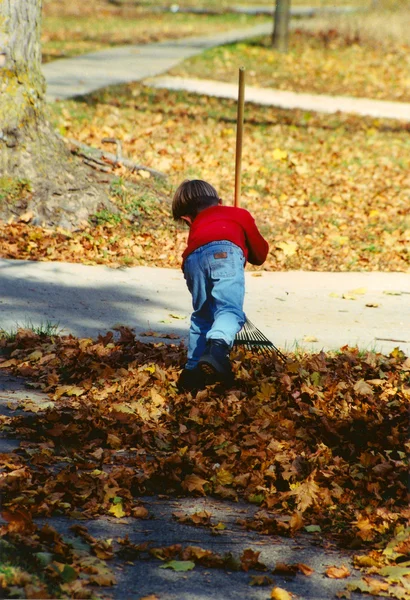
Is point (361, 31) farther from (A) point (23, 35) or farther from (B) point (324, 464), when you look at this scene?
(B) point (324, 464)

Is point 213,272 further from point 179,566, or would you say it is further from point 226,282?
point 179,566

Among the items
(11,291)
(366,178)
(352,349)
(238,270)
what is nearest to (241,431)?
(238,270)

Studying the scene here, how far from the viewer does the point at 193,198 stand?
481 centimetres

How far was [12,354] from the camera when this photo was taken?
5316 mm

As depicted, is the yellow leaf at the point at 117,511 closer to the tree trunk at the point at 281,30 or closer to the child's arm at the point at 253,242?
the child's arm at the point at 253,242

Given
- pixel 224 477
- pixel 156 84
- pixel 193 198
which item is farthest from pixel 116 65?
pixel 224 477

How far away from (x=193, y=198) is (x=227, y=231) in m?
0.31

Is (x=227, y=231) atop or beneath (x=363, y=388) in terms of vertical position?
atop

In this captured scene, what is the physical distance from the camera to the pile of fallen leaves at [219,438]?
360 centimetres

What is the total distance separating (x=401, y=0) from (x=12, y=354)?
3009 cm

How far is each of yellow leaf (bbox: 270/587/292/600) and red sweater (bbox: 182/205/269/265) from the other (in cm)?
210

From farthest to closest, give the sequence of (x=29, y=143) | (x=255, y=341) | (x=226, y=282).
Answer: (x=29, y=143)
(x=255, y=341)
(x=226, y=282)

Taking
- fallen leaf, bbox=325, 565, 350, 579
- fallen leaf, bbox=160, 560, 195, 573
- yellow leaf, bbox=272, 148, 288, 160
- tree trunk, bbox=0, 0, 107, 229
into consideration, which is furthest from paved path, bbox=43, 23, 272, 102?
fallen leaf, bbox=325, 565, 350, 579

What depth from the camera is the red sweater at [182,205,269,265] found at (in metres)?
4.64
